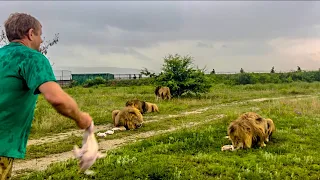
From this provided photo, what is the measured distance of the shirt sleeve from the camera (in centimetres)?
303

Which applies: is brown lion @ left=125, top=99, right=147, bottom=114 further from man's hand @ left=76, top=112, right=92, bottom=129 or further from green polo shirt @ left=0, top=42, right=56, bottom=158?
man's hand @ left=76, top=112, right=92, bottom=129

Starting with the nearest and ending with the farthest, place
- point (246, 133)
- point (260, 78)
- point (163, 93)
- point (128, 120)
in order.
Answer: point (246, 133) → point (128, 120) → point (163, 93) → point (260, 78)

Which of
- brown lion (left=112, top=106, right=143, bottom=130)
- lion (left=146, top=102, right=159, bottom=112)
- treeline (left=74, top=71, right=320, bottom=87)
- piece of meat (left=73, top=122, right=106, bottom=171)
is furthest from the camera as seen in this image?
treeline (left=74, top=71, right=320, bottom=87)

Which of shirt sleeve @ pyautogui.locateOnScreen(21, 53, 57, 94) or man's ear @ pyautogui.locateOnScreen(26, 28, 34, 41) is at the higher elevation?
man's ear @ pyautogui.locateOnScreen(26, 28, 34, 41)

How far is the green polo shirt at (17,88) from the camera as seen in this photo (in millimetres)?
3076

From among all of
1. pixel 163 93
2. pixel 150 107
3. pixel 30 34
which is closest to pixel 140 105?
pixel 150 107

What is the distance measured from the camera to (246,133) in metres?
8.52

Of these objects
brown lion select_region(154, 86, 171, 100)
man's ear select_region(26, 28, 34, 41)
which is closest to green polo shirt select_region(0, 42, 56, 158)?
man's ear select_region(26, 28, 34, 41)

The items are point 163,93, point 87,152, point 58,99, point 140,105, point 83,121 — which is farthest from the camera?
point 163,93

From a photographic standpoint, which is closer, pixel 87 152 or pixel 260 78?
pixel 87 152

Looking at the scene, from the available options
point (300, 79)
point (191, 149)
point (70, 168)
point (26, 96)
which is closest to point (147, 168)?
point (70, 168)

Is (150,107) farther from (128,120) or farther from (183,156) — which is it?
(183,156)

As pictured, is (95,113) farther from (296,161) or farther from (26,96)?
(26,96)

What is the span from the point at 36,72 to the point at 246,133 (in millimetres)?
6269
